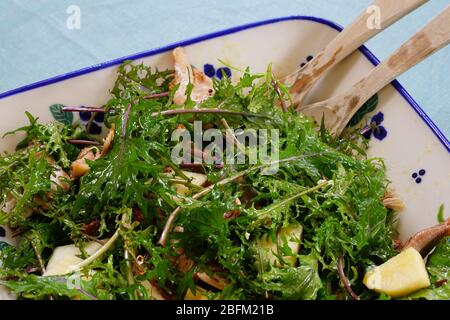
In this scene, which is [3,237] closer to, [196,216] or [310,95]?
[196,216]

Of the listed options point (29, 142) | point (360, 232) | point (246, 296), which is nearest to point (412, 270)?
point (360, 232)

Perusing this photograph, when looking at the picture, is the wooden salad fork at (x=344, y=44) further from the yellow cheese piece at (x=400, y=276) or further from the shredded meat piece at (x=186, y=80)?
the yellow cheese piece at (x=400, y=276)

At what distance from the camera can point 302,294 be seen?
1216mm

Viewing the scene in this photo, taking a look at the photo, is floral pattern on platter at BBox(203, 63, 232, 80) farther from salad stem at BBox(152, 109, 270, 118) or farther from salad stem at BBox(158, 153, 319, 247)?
salad stem at BBox(158, 153, 319, 247)

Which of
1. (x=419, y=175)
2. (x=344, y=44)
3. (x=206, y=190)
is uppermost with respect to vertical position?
(x=344, y=44)

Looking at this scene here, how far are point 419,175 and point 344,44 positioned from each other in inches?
17.8

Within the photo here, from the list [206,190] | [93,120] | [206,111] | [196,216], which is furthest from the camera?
[93,120]

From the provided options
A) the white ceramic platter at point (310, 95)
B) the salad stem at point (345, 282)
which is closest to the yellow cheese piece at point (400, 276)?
the salad stem at point (345, 282)

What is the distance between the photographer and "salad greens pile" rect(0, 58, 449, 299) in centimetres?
124

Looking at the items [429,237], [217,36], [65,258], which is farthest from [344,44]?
[65,258]

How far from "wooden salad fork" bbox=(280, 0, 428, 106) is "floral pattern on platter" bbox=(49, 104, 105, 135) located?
592 mm

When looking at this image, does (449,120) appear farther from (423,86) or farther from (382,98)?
(382,98)

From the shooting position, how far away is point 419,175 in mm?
1563

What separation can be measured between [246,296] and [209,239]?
0.16 meters
